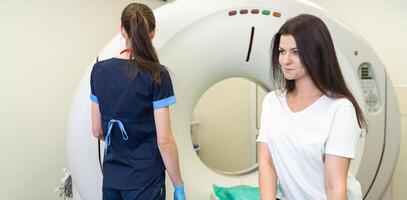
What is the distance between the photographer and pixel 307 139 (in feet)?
3.16

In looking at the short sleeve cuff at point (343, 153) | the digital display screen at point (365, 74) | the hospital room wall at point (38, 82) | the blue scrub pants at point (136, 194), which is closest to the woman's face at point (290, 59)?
the short sleeve cuff at point (343, 153)

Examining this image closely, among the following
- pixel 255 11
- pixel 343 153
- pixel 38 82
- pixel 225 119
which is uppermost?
pixel 255 11

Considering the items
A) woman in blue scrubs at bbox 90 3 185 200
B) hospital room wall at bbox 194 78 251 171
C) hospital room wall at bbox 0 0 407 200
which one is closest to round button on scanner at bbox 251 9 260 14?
woman in blue scrubs at bbox 90 3 185 200

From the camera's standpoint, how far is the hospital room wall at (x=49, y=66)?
175cm

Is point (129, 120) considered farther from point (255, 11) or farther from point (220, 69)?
point (255, 11)

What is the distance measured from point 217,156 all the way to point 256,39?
1.62 metres

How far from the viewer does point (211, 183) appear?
175 cm

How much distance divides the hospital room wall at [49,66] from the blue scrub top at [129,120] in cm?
68

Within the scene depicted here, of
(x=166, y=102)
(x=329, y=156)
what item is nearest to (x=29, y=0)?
(x=166, y=102)

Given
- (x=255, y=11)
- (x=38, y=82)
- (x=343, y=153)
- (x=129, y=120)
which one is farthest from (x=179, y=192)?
(x=38, y=82)

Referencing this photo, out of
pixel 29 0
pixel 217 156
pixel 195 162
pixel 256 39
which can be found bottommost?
pixel 217 156

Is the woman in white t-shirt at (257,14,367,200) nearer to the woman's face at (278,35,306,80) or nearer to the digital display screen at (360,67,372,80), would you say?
the woman's face at (278,35,306,80)

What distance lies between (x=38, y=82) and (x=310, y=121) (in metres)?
1.41

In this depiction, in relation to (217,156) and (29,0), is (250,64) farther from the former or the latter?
(217,156)
